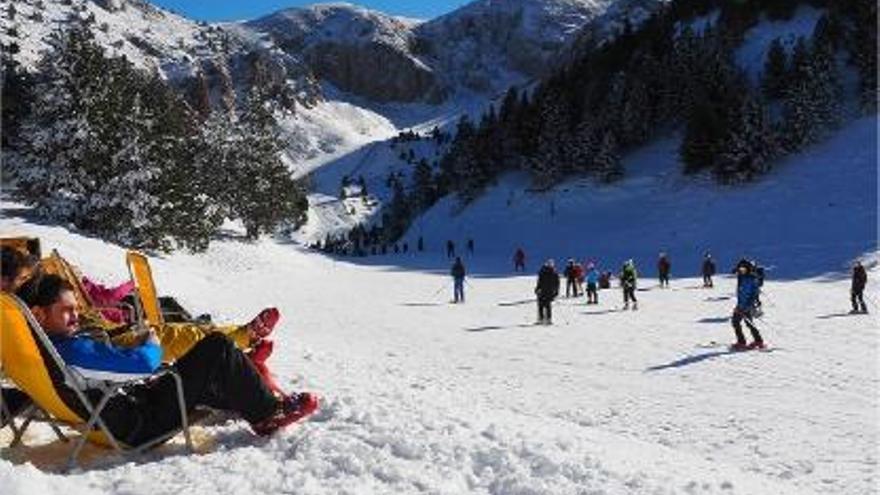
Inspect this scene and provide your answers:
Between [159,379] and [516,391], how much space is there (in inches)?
309

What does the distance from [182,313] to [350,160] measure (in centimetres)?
18281

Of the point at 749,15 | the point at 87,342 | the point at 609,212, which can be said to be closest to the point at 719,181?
the point at 609,212

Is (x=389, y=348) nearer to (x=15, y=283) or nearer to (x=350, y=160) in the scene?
(x=15, y=283)

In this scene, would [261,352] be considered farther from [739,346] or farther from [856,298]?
[856,298]

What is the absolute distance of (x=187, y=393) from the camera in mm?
6793

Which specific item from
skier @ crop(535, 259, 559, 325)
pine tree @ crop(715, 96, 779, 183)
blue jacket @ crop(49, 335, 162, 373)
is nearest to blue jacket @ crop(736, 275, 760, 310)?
skier @ crop(535, 259, 559, 325)

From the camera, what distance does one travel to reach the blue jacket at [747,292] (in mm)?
19391

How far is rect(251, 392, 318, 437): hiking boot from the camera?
7160mm

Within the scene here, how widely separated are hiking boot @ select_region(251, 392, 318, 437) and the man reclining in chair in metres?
0.17

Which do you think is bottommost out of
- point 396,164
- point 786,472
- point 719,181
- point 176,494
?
point 786,472

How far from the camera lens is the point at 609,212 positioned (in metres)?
71.2

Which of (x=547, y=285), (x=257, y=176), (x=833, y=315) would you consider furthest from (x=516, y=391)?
(x=257, y=176)

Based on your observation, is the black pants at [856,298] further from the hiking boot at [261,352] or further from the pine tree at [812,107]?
the pine tree at [812,107]

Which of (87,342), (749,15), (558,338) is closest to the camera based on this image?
(87,342)
